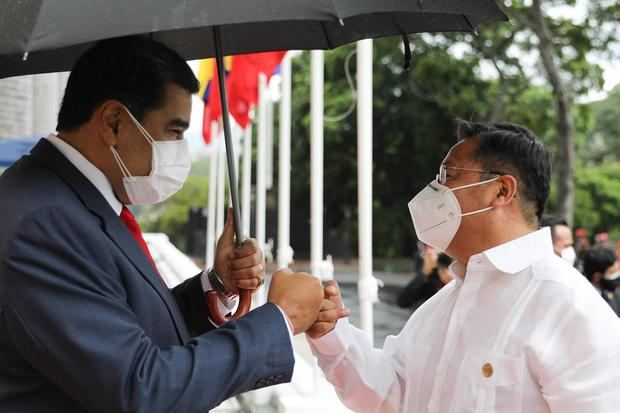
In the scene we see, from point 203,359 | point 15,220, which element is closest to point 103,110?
point 15,220

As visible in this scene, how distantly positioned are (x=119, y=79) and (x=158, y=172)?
259mm

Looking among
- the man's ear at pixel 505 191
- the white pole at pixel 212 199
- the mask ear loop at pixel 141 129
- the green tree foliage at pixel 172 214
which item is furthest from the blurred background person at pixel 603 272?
the green tree foliage at pixel 172 214

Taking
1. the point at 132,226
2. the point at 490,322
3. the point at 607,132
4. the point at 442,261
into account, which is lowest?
the point at 607,132

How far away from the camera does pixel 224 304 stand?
2.46m

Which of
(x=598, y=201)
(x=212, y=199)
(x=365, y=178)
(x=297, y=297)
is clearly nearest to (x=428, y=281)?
(x=365, y=178)

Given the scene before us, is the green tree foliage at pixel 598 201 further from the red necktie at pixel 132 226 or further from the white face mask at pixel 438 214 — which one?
the red necktie at pixel 132 226

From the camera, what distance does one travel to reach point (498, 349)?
2.11m

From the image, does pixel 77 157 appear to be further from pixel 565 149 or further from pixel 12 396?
pixel 565 149

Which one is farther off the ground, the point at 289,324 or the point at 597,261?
the point at 289,324

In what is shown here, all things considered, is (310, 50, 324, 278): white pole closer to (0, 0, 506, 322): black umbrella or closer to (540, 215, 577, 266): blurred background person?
(540, 215, 577, 266): blurred background person

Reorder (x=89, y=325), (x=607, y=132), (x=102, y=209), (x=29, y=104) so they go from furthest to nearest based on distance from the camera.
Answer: (x=607, y=132)
(x=29, y=104)
(x=102, y=209)
(x=89, y=325)

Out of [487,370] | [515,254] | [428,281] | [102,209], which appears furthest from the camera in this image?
[428,281]

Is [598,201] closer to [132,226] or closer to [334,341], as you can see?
[334,341]

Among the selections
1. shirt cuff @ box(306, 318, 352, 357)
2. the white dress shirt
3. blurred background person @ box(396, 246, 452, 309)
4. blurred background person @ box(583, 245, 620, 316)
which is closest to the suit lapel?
shirt cuff @ box(306, 318, 352, 357)
